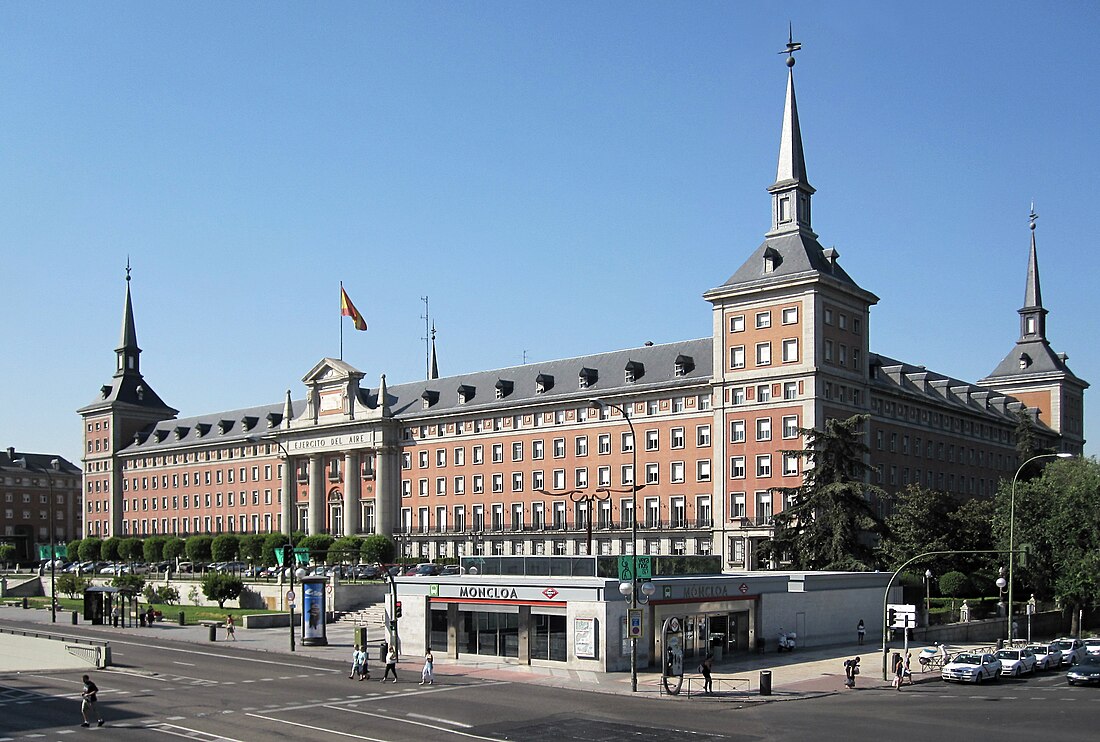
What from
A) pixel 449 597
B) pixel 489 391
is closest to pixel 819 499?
pixel 449 597

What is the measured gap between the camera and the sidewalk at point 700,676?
44719 mm

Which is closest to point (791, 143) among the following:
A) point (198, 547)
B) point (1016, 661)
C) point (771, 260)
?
point (771, 260)

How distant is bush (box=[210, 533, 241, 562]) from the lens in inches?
4818

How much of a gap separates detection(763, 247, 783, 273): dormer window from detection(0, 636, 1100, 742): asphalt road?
46.4 metres

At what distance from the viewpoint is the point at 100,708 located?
40.2 metres

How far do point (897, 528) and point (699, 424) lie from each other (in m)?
20.9

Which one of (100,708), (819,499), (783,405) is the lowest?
(100,708)

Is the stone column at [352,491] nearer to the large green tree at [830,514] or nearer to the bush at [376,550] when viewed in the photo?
the bush at [376,550]

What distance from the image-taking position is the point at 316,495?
12781cm

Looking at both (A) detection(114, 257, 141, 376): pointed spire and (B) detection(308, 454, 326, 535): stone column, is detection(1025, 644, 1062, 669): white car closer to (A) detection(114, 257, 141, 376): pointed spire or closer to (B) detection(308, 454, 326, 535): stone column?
(B) detection(308, 454, 326, 535): stone column

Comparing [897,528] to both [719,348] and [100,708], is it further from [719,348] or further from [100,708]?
[100,708]

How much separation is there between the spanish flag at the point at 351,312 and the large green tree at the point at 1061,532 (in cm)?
5904

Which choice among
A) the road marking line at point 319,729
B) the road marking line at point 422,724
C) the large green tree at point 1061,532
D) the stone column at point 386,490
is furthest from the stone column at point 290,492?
the road marking line at point 319,729

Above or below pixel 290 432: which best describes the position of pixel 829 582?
below
